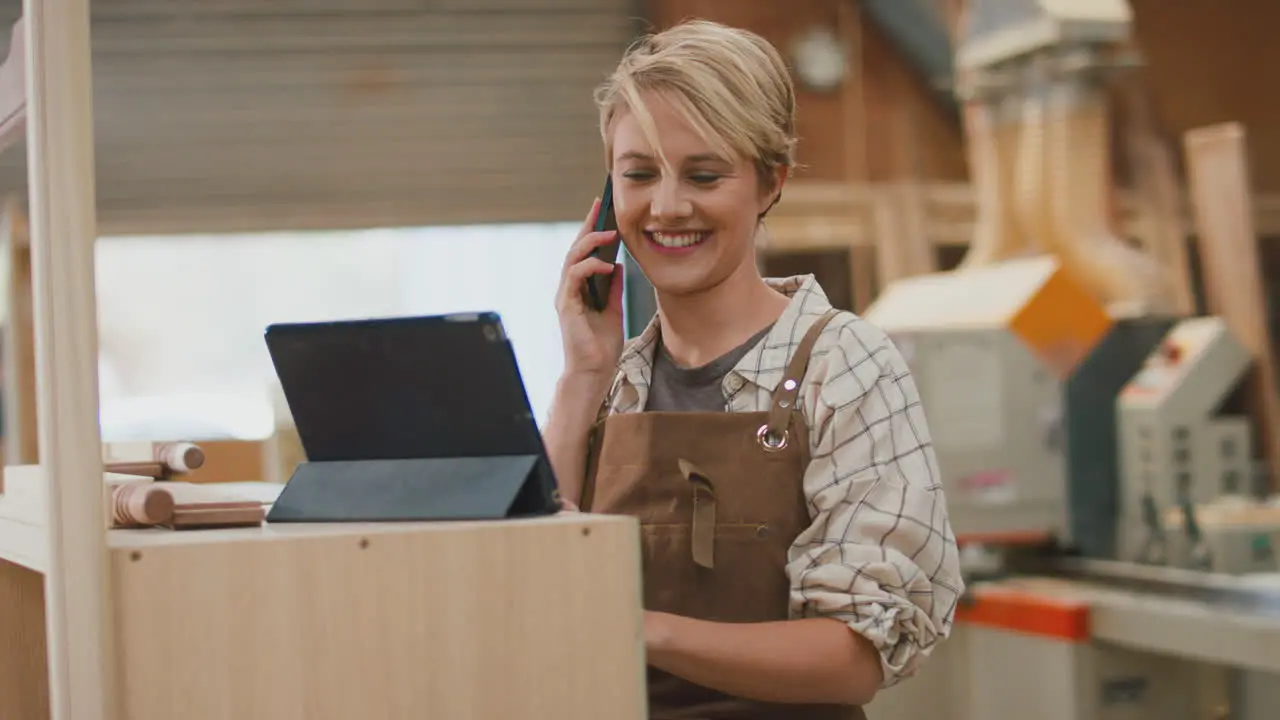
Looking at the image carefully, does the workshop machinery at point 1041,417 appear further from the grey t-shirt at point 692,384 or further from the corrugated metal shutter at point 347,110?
the corrugated metal shutter at point 347,110

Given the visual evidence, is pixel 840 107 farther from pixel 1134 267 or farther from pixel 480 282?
pixel 1134 267

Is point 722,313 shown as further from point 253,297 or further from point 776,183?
point 253,297

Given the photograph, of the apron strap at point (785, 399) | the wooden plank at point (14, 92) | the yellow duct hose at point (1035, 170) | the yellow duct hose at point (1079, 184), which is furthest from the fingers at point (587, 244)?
the yellow duct hose at point (1035, 170)

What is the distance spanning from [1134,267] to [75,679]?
358 cm

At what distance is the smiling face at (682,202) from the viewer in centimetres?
159

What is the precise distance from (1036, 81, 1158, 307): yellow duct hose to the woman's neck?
108 inches

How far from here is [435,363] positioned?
1.28 meters

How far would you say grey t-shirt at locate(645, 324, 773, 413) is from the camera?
1.69 m

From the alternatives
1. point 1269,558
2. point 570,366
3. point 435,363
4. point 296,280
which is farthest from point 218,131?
point 435,363

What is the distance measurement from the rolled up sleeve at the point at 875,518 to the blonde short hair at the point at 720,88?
23 cm

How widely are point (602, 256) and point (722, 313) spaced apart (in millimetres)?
157

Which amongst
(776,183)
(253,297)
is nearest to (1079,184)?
(776,183)

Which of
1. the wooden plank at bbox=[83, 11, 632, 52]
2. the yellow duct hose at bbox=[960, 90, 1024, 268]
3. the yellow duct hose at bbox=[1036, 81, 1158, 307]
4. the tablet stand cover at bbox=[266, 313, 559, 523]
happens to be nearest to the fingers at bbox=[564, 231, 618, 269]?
the tablet stand cover at bbox=[266, 313, 559, 523]

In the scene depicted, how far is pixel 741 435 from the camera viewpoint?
5.26ft
